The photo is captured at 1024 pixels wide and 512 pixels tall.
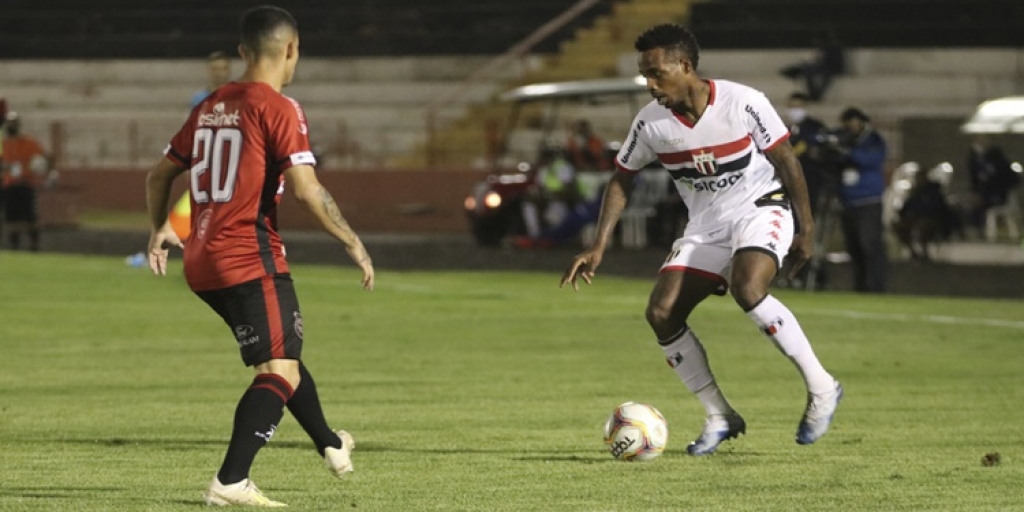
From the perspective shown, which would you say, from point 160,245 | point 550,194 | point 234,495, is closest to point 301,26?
point 550,194

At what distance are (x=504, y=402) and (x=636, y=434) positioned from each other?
2617 mm

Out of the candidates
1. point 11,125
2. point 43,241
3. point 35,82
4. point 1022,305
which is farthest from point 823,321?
point 35,82

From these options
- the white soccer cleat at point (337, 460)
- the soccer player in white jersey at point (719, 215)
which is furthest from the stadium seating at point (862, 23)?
the white soccer cleat at point (337, 460)

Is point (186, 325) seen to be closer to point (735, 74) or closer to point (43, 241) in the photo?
point (43, 241)

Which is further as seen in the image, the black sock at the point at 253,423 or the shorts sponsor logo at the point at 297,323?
the shorts sponsor logo at the point at 297,323

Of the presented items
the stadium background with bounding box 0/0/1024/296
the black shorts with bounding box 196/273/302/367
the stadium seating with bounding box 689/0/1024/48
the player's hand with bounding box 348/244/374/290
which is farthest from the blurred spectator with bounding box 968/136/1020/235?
the black shorts with bounding box 196/273/302/367

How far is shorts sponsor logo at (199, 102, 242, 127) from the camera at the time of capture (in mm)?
6660

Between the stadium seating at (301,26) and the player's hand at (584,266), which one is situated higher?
the player's hand at (584,266)

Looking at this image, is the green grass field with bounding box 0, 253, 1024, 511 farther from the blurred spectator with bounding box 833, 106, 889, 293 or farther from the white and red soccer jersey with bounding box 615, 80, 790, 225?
the white and red soccer jersey with bounding box 615, 80, 790, 225

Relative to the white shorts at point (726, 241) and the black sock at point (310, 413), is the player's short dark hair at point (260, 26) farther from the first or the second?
the white shorts at point (726, 241)

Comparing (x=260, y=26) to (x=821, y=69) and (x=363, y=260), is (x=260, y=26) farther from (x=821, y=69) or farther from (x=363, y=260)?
(x=821, y=69)

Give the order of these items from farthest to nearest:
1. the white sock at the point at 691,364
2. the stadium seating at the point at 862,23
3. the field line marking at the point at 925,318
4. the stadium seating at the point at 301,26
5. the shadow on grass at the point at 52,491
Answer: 1. the stadium seating at the point at 301,26
2. the stadium seating at the point at 862,23
3. the field line marking at the point at 925,318
4. the white sock at the point at 691,364
5. the shadow on grass at the point at 52,491

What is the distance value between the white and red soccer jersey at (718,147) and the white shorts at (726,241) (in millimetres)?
61

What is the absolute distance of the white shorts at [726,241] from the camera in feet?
27.6
